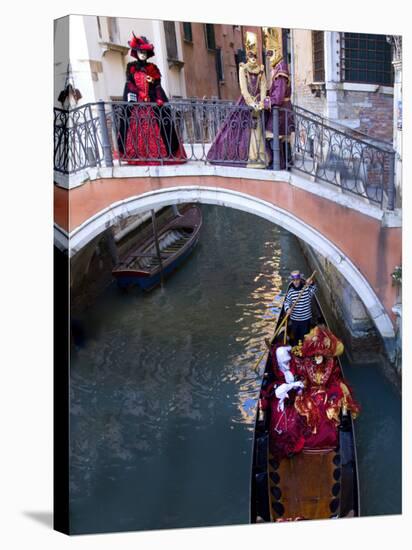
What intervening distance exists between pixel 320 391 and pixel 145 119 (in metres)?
2.41

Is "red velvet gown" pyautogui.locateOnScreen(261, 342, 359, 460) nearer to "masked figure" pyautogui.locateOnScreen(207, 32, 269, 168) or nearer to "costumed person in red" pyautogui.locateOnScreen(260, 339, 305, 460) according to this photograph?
"costumed person in red" pyautogui.locateOnScreen(260, 339, 305, 460)

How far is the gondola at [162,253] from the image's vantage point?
9.36m

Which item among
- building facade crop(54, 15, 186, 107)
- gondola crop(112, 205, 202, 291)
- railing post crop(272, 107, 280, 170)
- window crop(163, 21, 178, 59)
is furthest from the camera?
railing post crop(272, 107, 280, 170)

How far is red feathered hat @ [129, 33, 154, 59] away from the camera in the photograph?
30.1 feet

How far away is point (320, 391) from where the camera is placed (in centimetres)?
983

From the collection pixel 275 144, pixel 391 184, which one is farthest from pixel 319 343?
pixel 275 144

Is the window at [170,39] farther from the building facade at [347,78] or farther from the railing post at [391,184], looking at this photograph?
the railing post at [391,184]

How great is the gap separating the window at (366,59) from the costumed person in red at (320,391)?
191cm

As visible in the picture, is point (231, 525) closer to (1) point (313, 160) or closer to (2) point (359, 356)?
(2) point (359, 356)

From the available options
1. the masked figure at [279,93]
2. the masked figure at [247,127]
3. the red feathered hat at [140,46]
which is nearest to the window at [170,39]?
the red feathered hat at [140,46]

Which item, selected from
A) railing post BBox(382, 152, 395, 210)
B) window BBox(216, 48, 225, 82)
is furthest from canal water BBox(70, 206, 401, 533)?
window BBox(216, 48, 225, 82)

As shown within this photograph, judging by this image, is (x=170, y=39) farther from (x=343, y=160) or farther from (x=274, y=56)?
(x=343, y=160)

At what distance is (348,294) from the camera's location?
9.88 m

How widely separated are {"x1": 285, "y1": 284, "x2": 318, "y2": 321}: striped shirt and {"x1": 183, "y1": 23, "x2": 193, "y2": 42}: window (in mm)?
1982
